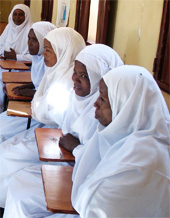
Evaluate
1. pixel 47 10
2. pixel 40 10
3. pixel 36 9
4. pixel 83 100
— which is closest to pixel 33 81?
pixel 83 100

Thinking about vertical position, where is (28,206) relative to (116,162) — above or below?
below

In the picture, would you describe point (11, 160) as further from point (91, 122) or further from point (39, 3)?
point (39, 3)

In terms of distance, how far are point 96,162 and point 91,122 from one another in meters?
0.51

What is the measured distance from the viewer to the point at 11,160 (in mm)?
2664

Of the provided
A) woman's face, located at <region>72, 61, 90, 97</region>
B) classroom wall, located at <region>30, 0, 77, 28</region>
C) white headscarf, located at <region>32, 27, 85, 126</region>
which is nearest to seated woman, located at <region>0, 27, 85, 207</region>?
white headscarf, located at <region>32, 27, 85, 126</region>

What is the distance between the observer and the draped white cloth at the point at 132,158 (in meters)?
1.42

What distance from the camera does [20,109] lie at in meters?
3.08

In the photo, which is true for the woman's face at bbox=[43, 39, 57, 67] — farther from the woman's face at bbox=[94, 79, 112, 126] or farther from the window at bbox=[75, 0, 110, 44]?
the woman's face at bbox=[94, 79, 112, 126]

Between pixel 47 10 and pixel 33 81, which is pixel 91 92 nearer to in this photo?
pixel 33 81

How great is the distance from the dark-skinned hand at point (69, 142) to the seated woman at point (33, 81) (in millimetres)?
922

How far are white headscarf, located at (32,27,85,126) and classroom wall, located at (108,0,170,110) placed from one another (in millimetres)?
375

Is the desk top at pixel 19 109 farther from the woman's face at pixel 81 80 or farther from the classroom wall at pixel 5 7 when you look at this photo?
the classroom wall at pixel 5 7

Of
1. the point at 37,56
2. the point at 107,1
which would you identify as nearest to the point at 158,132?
the point at 107,1

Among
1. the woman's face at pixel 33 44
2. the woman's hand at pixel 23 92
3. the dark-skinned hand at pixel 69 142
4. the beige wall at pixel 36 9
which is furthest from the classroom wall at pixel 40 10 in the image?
the dark-skinned hand at pixel 69 142
